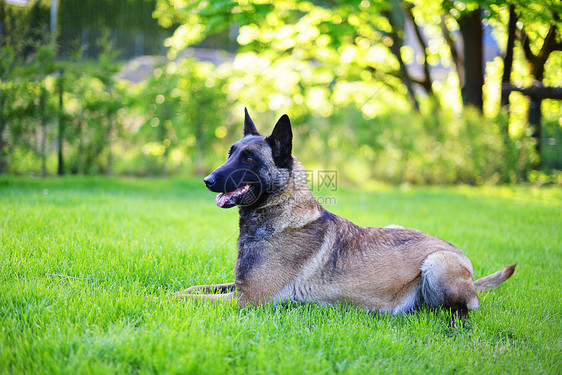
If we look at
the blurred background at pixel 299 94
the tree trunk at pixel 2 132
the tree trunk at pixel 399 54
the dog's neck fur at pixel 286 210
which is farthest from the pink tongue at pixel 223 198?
the tree trunk at pixel 399 54

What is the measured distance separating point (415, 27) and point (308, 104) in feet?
20.0

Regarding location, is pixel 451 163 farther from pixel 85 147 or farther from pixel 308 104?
pixel 85 147

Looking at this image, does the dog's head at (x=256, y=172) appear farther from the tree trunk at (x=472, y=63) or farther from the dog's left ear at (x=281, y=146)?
the tree trunk at (x=472, y=63)

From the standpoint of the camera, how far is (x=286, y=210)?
Answer: 361cm

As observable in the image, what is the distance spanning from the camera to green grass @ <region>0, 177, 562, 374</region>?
92.6 inches

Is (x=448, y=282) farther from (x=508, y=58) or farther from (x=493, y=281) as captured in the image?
(x=508, y=58)

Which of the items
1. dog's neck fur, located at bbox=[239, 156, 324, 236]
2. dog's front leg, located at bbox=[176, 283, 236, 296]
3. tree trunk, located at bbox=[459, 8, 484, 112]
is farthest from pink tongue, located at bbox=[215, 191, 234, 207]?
tree trunk, located at bbox=[459, 8, 484, 112]

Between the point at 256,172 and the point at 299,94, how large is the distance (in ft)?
33.0

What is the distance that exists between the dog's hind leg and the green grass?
0.47ft

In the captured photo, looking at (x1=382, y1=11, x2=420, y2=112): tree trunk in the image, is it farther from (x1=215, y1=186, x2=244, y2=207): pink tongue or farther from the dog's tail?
(x1=215, y1=186, x2=244, y2=207): pink tongue

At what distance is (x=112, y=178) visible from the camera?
969 centimetres

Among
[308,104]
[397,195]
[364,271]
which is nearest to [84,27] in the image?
[308,104]

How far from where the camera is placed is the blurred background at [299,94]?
8867 millimetres

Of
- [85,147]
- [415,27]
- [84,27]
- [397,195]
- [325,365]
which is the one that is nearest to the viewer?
[325,365]
